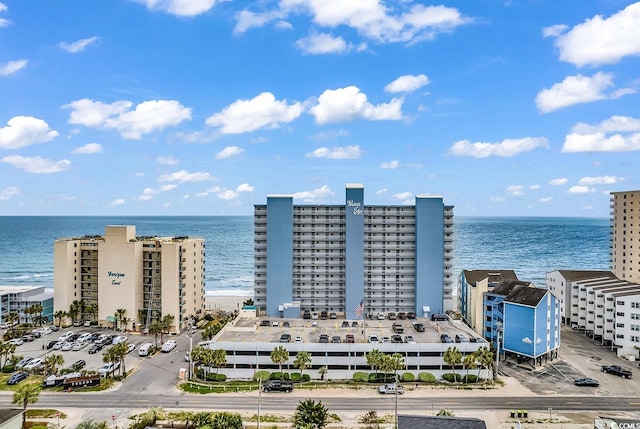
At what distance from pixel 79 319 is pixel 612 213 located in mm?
123839

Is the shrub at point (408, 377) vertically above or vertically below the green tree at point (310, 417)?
below

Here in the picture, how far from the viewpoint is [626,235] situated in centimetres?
10712

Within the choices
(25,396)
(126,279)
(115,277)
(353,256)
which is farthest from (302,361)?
(115,277)

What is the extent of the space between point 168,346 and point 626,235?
105 meters

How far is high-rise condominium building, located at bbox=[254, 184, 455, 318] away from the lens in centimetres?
8638

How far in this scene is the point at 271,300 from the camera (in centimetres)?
8625

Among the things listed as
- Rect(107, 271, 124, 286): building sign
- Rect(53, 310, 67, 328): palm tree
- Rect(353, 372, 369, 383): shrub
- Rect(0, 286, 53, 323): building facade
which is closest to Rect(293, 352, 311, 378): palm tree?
Rect(353, 372, 369, 383): shrub

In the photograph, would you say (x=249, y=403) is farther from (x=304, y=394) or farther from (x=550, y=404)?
(x=550, y=404)

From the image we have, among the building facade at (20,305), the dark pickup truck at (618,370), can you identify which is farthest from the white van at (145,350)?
the dark pickup truck at (618,370)

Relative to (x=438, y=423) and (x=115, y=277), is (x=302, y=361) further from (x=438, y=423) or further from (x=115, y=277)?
(x=115, y=277)

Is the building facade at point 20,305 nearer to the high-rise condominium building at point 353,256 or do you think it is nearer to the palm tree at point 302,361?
the high-rise condominium building at point 353,256

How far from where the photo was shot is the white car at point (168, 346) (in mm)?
74781

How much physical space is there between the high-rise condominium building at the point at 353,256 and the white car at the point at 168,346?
16.9m

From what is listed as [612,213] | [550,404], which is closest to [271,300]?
[550,404]
